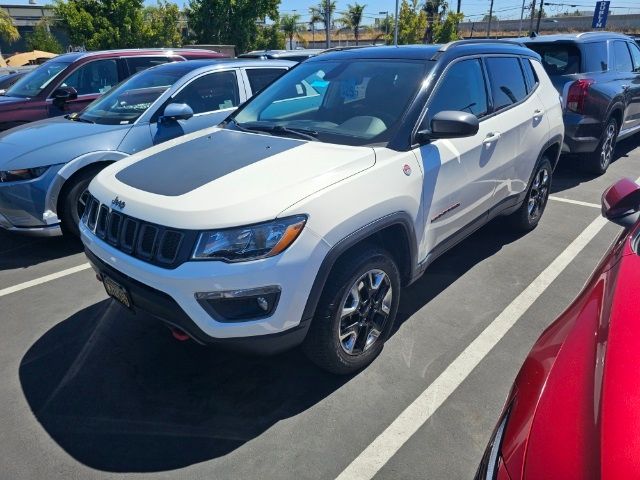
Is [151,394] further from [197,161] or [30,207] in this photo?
[30,207]

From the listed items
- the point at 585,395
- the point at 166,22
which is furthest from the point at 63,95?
the point at 166,22

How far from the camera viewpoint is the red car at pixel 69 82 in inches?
266

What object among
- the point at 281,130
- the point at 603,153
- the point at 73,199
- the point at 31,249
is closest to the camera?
the point at 281,130

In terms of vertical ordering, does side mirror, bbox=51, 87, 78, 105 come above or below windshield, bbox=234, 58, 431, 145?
below

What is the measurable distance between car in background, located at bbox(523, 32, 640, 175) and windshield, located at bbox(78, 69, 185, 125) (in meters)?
4.99

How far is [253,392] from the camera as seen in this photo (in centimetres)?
280

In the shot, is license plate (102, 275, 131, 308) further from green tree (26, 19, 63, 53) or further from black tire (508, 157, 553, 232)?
green tree (26, 19, 63, 53)

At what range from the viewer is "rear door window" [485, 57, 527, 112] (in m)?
3.96

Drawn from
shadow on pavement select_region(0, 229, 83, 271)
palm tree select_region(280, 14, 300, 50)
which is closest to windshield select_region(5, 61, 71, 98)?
shadow on pavement select_region(0, 229, 83, 271)

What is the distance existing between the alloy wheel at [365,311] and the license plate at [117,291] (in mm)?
1143

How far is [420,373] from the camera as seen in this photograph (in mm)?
2938

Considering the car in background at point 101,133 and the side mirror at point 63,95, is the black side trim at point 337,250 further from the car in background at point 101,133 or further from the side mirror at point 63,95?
the side mirror at point 63,95

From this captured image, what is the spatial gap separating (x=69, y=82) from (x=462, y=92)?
5951mm

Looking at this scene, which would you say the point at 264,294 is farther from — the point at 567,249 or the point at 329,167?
the point at 567,249
